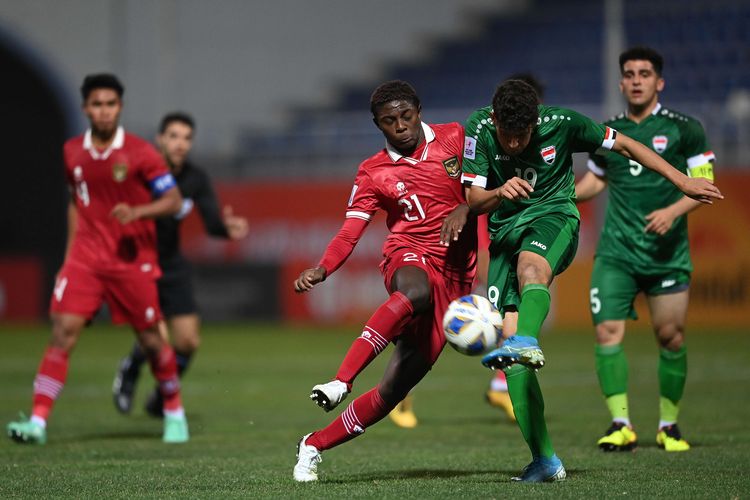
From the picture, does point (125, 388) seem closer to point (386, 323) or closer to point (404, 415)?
point (404, 415)

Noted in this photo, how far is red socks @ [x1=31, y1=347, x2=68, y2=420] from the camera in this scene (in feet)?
27.4

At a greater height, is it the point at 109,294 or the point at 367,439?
the point at 109,294

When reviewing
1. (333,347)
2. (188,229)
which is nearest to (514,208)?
(333,347)

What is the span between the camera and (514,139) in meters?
6.00

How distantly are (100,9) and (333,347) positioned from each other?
45.0 feet

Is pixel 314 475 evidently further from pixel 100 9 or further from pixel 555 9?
pixel 100 9

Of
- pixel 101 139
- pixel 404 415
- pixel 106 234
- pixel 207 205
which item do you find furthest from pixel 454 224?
pixel 207 205

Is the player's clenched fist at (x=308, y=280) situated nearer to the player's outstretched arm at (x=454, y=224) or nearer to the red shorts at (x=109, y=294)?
the player's outstretched arm at (x=454, y=224)

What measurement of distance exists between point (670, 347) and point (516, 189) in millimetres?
2748

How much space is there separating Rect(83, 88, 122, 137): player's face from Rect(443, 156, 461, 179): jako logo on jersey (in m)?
3.06

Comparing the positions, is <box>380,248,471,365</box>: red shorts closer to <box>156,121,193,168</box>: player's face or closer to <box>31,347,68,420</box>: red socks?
<box>31,347,68,420</box>: red socks

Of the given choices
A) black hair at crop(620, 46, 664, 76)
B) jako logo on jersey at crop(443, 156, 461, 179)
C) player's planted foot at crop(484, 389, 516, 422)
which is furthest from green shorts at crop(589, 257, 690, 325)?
jako logo on jersey at crop(443, 156, 461, 179)

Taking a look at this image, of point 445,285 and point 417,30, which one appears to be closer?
point 445,285

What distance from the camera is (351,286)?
23094mm
